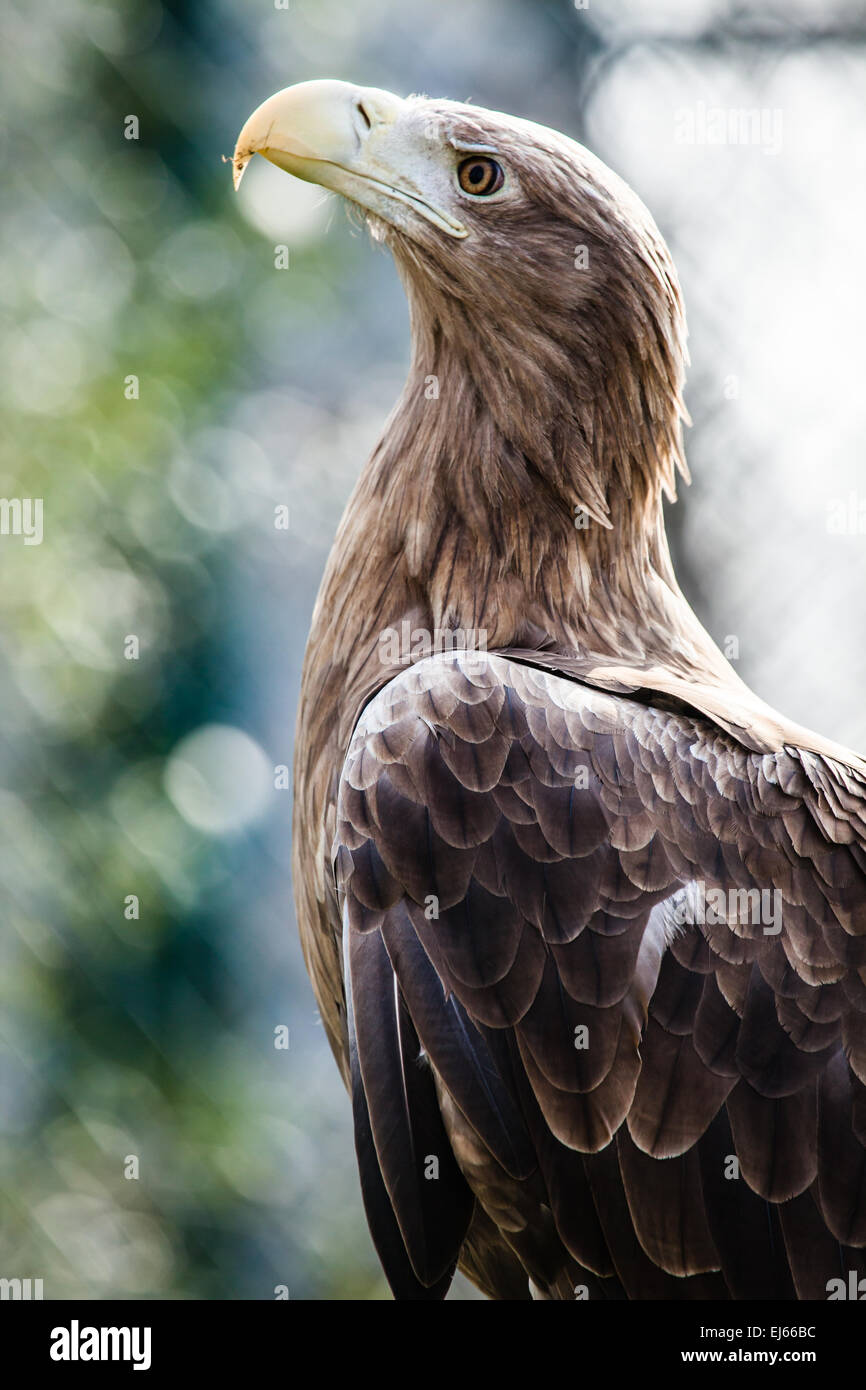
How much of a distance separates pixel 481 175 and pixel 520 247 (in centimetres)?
10

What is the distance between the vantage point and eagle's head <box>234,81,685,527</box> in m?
1.42

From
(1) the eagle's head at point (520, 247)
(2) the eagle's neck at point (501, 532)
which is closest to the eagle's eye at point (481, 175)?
(1) the eagle's head at point (520, 247)

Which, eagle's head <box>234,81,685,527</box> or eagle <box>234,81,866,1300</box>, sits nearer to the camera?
eagle <box>234,81,866,1300</box>

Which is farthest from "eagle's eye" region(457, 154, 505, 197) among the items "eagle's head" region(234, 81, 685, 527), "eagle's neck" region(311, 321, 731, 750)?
"eagle's neck" region(311, 321, 731, 750)

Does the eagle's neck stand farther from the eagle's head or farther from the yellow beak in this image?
the yellow beak

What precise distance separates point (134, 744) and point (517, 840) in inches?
54.4

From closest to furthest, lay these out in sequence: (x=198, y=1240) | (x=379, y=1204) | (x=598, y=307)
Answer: (x=379, y=1204) → (x=598, y=307) → (x=198, y=1240)

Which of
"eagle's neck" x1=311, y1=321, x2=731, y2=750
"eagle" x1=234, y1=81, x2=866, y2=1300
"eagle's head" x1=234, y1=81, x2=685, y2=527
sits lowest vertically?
"eagle" x1=234, y1=81, x2=866, y2=1300

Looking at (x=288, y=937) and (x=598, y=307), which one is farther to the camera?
(x=288, y=937)

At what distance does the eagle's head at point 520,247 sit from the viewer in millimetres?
1423

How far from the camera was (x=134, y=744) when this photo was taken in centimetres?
245

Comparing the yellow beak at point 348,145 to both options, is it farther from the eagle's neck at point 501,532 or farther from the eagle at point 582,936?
the eagle's neck at point 501,532

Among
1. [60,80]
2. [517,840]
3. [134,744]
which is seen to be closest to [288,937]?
[134,744]

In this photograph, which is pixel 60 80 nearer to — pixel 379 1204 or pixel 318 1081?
pixel 318 1081
